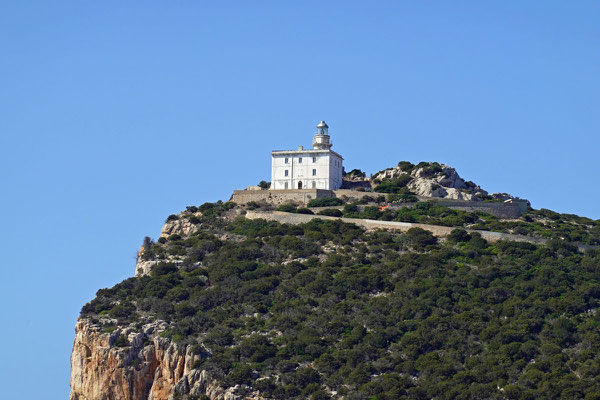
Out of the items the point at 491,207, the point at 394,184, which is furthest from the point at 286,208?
the point at 491,207

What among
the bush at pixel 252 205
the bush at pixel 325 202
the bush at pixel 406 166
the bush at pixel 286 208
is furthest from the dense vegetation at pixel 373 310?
the bush at pixel 406 166

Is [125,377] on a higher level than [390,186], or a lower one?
lower

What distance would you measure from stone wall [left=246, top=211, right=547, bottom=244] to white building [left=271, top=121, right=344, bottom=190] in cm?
526

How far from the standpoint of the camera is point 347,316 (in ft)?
257

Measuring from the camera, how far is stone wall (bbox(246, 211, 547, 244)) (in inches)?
3526

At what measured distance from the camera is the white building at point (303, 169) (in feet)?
330

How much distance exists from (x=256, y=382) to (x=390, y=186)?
34069mm

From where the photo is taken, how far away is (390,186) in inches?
4055

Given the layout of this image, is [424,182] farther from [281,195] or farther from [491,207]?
[281,195]

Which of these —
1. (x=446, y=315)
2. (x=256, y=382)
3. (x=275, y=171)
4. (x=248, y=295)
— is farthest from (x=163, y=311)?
(x=275, y=171)

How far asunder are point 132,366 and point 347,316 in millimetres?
12294

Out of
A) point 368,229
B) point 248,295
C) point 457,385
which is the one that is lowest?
point 457,385

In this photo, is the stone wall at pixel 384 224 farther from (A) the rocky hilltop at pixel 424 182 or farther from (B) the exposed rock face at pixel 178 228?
(A) the rocky hilltop at pixel 424 182

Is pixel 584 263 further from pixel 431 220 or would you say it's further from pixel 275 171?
pixel 275 171
